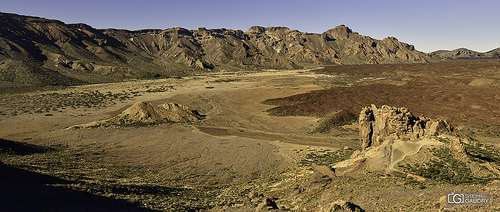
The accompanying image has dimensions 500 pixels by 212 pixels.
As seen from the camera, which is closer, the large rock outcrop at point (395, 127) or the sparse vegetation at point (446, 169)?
the sparse vegetation at point (446, 169)

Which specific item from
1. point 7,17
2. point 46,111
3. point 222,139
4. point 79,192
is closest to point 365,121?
point 222,139

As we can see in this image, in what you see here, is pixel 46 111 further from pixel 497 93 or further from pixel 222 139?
pixel 497 93

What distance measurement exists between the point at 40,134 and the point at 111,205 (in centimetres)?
3363

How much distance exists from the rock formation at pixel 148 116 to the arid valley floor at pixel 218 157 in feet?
7.47

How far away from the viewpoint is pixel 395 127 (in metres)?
25.3

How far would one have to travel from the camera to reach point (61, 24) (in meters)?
183

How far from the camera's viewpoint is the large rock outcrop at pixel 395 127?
82.5ft

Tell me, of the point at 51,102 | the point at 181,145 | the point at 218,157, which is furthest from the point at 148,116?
the point at 51,102

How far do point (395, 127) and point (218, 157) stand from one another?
18.6m

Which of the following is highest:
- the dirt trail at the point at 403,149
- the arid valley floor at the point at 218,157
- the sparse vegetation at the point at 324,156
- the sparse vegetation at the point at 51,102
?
the sparse vegetation at the point at 51,102

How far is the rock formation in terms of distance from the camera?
45547mm

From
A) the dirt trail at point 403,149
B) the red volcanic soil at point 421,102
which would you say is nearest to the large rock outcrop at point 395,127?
the dirt trail at point 403,149

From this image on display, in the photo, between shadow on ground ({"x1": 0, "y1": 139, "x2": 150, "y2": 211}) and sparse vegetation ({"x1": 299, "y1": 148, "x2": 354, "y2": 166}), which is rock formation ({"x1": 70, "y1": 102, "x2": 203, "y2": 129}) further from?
shadow on ground ({"x1": 0, "y1": 139, "x2": 150, "y2": 211})

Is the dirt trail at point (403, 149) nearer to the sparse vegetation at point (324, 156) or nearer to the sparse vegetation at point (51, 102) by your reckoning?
the sparse vegetation at point (324, 156)
